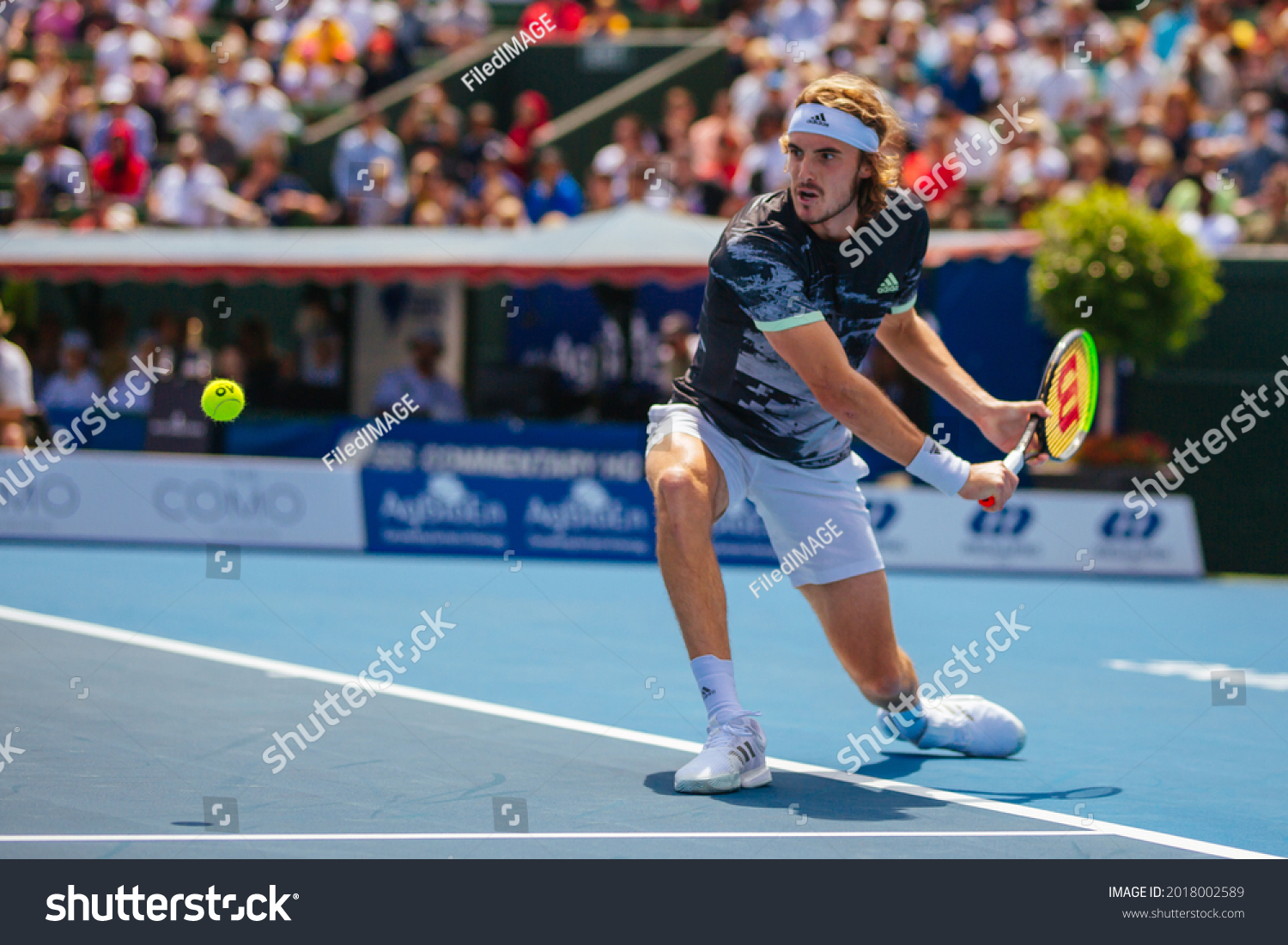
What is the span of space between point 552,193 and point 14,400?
5993 mm

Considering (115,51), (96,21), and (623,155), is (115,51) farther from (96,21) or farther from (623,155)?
(623,155)

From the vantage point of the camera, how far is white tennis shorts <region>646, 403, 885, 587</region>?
536 cm

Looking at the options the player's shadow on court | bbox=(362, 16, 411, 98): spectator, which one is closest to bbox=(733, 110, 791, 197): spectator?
bbox=(362, 16, 411, 98): spectator

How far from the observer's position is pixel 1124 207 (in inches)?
495

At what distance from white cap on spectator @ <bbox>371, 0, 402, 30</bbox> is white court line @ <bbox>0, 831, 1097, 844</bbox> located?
16716 millimetres

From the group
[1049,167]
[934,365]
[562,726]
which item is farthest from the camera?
[1049,167]

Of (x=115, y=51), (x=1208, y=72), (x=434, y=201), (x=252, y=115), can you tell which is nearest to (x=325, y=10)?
(x=252, y=115)

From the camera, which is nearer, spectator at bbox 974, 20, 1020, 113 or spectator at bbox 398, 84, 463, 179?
spectator at bbox 974, 20, 1020, 113

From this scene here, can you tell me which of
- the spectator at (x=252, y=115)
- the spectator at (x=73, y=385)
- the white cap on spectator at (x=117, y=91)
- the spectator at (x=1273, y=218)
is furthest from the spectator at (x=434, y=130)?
the spectator at (x=1273, y=218)

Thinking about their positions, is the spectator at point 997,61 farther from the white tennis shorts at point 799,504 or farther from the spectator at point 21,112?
the white tennis shorts at point 799,504

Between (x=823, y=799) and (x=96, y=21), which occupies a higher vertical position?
(x=96, y=21)

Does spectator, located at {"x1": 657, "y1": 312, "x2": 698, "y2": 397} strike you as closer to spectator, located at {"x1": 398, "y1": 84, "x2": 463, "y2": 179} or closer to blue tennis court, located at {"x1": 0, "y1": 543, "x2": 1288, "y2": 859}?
spectator, located at {"x1": 398, "y1": 84, "x2": 463, "y2": 179}

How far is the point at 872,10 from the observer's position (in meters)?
17.0
